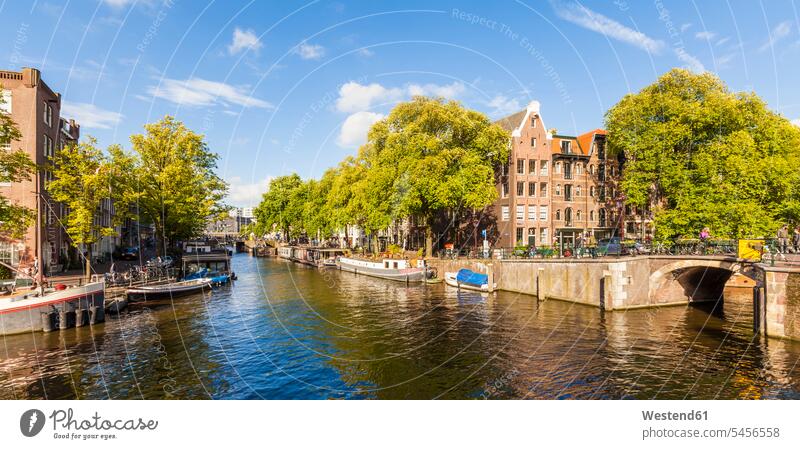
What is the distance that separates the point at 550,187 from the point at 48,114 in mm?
60167

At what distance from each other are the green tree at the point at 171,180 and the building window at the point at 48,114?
7331 millimetres

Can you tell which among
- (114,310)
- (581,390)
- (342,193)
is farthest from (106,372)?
(342,193)

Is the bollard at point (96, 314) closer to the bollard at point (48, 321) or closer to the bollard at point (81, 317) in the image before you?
the bollard at point (81, 317)

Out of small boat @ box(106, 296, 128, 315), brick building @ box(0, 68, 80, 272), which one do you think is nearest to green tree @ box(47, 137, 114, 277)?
small boat @ box(106, 296, 128, 315)

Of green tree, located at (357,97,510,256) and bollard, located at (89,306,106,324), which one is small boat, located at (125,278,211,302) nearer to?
bollard, located at (89,306,106,324)

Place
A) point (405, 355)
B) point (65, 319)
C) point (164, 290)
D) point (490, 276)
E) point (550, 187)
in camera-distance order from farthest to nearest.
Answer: point (550, 187) < point (490, 276) < point (164, 290) < point (65, 319) < point (405, 355)

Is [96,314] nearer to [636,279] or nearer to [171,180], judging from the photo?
[171,180]

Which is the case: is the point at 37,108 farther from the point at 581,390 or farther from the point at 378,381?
the point at 581,390

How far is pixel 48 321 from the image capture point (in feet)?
87.3

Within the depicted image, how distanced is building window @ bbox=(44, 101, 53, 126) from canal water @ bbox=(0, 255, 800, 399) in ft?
77.4

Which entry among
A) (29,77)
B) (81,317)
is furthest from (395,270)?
(29,77)

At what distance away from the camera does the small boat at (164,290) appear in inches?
1497

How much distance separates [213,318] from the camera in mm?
32344
